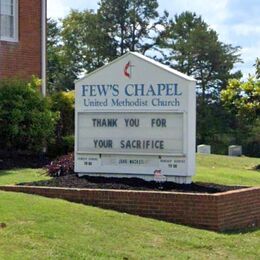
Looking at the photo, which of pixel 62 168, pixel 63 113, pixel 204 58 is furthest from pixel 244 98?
pixel 204 58

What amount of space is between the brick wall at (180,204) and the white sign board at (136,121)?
145 cm

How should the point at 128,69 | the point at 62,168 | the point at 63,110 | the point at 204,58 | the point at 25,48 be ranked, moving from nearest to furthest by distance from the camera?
the point at 128,69 < the point at 62,168 < the point at 63,110 < the point at 25,48 < the point at 204,58

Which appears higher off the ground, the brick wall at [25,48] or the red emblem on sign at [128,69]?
the brick wall at [25,48]

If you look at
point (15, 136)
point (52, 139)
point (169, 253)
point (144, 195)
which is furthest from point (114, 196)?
point (52, 139)

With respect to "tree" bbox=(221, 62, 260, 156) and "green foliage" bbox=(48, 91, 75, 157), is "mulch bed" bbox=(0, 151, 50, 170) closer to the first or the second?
"green foliage" bbox=(48, 91, 75, 157)

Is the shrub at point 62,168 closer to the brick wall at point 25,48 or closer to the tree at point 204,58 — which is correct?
the brick wall at point 25,48

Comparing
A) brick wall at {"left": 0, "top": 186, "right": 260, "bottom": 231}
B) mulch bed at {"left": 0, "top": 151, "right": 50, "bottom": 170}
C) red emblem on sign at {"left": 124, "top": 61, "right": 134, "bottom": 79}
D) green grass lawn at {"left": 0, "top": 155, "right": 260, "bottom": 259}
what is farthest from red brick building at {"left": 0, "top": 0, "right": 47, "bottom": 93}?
green grass lawn at {"left": 0, "top": 155, "right": 260, "bottom": 259}

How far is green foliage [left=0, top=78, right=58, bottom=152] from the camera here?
741 inches

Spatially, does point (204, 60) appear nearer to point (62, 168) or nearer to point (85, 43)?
point (85, 43)

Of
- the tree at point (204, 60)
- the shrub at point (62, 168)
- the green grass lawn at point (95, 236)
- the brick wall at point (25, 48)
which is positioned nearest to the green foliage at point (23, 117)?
the brick wall at point (25, 48)

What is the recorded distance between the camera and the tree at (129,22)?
218 feet

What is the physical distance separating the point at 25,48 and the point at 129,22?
1782 inches

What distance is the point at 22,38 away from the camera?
2216 cm

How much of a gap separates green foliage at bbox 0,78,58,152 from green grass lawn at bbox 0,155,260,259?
7.38 metres
